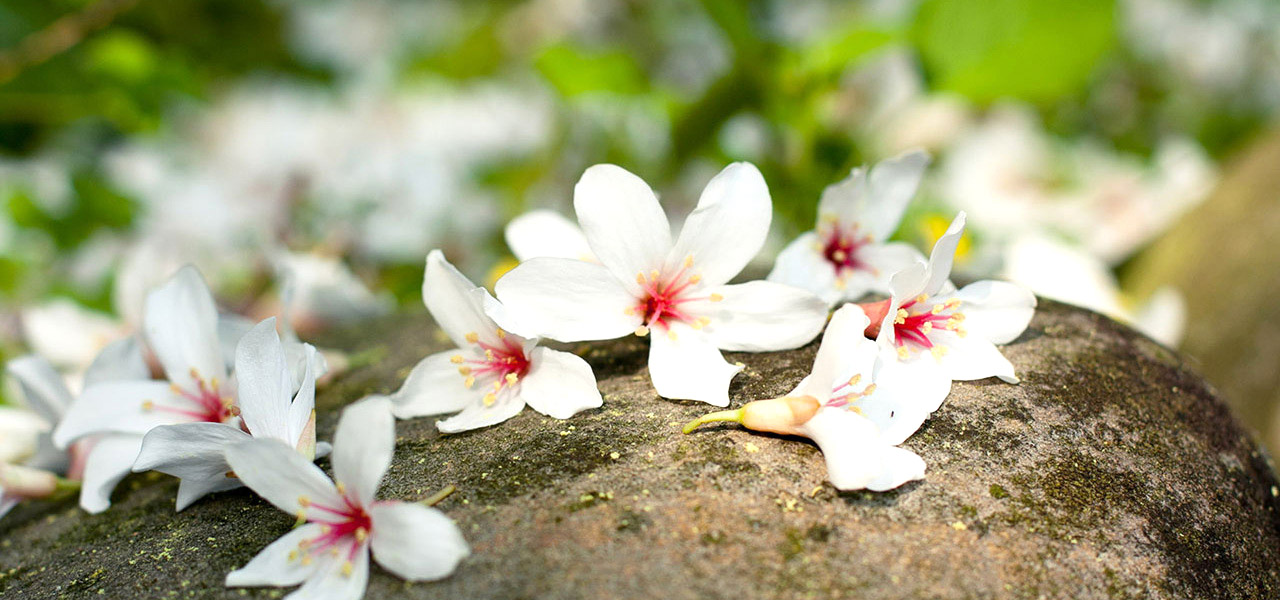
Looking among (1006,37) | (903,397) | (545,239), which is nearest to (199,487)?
(545,239)

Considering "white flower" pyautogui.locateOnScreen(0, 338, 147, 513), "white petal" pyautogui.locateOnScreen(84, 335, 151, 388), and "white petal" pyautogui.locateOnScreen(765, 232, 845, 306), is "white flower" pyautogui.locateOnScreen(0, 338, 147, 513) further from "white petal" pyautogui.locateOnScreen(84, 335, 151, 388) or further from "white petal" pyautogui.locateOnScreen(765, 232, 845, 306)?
"white petal" pyautogui.locateOnScreen(765, 232, 845, 306)

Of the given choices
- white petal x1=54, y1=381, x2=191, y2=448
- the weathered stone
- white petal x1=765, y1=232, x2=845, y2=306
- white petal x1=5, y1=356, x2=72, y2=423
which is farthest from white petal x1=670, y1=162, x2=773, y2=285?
the weathered stone

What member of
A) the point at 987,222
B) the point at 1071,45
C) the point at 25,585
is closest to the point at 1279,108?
the point at 987,222

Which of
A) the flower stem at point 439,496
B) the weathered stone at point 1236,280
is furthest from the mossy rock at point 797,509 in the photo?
the weathered stone at point 1236,280

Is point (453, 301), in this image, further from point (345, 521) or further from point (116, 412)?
point (116, 412)

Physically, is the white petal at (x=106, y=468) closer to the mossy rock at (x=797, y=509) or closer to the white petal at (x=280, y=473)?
the mossy rock at (x=797, y=509)

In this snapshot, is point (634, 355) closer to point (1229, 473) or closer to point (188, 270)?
point (188, 270)
